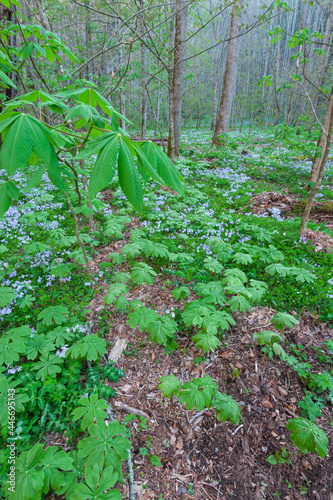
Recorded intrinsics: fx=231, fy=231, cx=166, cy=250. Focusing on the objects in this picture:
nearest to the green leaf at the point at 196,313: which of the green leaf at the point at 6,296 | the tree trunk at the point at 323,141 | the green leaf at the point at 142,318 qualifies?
the green leaf at the point at 142,318

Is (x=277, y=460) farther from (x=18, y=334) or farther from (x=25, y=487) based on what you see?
(x=18, y=334)

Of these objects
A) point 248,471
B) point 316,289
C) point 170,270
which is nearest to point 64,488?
point 248,471

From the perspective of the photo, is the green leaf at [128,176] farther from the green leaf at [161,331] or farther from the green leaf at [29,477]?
the green leaf at [29,477]

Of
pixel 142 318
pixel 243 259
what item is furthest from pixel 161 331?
pixel 243 259

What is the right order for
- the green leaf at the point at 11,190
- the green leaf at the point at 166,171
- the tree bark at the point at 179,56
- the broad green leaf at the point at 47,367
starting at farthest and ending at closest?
the tree bark at the point at 179,56, the broad green leaf at the point at 47,367, the green leaf at the point at 11,190, the green leaf at the point at 166,171

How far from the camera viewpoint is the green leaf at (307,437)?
155 cm

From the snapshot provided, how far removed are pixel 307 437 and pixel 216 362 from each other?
0.94 meters

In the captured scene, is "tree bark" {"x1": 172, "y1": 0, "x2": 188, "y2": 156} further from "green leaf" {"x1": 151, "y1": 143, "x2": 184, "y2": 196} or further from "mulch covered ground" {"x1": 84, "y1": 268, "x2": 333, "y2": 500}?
"mulch covered ground" {"x1": 84, "y1": 268, "x2": 333, "y2": 500}

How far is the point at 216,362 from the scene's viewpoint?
241cm

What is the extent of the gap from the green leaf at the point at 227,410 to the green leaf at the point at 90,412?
0.87 m

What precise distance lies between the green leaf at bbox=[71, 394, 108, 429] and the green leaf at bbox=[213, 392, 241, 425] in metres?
0.87

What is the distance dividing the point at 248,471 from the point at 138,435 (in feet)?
2.89

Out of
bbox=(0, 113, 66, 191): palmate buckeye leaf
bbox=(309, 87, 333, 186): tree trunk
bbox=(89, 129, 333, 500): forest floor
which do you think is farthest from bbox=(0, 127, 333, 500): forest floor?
bbox=(0, 113, 66, 191): palmate buckeye leaf

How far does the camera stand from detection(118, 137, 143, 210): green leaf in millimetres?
947
